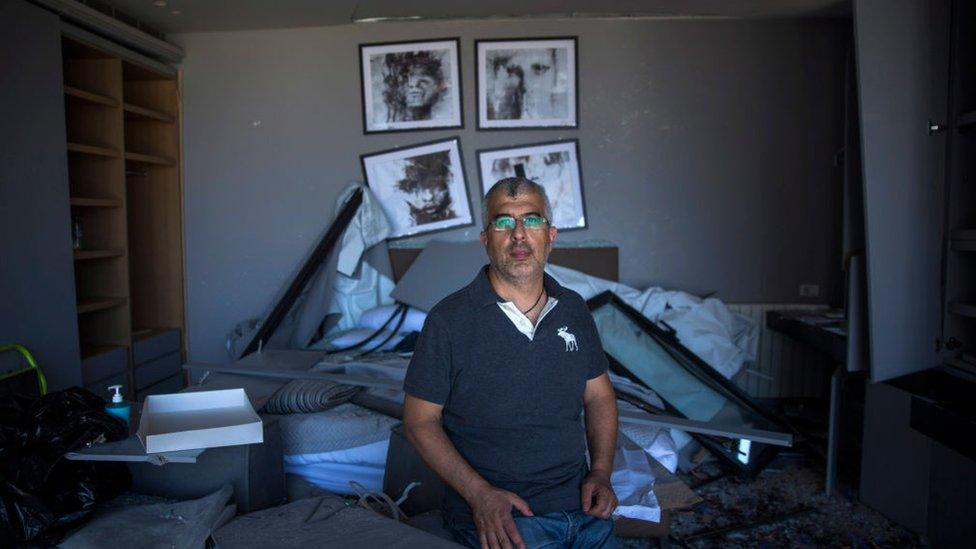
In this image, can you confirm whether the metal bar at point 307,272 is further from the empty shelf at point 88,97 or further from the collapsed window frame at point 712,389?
the collapsed window frame at point 712,389

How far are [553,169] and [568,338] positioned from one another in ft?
9.53

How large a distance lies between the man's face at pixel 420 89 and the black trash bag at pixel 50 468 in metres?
3.05

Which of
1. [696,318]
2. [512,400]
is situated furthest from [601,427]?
[696,318]

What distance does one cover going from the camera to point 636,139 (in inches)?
175

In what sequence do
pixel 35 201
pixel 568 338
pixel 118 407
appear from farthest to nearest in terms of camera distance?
pixel 35 201 < pixel 118 407 < pixel 568 338

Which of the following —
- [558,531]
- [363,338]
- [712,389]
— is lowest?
[712,389]

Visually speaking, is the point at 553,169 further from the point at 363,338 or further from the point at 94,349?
the point at 94,349

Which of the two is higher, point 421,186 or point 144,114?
point 144,114

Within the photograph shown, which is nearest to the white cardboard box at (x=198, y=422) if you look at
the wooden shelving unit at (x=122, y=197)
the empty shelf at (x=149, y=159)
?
the wooden shelving unit at (x=122, y=197)

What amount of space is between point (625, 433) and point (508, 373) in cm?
142

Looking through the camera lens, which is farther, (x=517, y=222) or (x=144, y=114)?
(x=144, y=114)

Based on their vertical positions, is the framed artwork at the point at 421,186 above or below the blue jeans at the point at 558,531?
above

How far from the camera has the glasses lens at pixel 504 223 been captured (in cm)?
169

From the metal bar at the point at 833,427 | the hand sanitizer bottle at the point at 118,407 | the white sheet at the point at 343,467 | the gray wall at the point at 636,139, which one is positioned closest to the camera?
the hand sanitizer bottle at the point at 118,407
